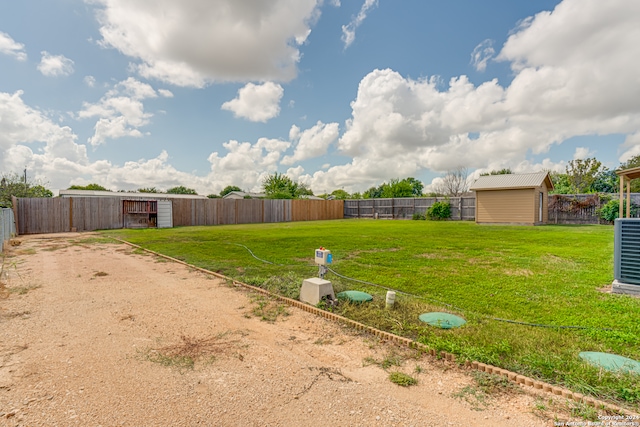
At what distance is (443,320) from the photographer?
3029 mm

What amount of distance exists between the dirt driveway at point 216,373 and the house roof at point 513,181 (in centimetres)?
1587

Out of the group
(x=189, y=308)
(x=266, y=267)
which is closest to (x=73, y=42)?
(x=266, y=267)

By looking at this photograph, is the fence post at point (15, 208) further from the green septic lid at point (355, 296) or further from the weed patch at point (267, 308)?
the green septic lid at point (355, 296)

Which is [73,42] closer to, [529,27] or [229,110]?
[229,110]

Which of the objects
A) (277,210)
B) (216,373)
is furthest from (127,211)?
(216,373)

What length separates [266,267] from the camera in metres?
5.88

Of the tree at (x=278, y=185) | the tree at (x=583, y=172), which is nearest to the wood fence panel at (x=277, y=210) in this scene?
the tree at (x=278, y=185)

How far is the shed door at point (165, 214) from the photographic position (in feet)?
56.7

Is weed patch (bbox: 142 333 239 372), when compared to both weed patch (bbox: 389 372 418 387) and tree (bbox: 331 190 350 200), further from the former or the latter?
tree (bbox: 331 190 350 200)

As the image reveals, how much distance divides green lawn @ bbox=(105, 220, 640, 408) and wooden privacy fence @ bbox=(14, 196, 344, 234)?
1022cm

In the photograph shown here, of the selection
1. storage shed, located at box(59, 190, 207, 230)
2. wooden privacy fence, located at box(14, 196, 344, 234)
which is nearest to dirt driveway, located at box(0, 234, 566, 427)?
wooden privacy fence, located at box(14, 196, 344, 234)

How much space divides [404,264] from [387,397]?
14.0 feet

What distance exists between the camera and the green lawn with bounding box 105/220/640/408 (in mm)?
2312

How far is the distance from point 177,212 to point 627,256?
1891cm
